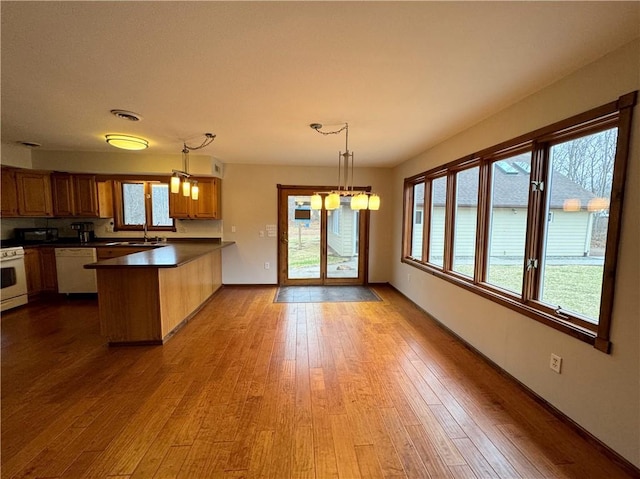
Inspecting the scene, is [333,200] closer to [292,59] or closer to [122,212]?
[292,59]

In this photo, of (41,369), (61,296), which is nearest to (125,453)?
(41,369)

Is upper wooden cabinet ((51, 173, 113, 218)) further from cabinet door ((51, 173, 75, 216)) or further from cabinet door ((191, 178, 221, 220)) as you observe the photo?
cabinet door ((191, 178, 221, 220))

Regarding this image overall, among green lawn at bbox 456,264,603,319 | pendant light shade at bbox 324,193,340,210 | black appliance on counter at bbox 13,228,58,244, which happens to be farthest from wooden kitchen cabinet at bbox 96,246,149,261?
green lawn at bbox 456,264,603,319

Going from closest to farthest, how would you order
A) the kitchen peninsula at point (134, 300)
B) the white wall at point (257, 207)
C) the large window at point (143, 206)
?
the kitchen peninsula at point (134, 300) → the large window at point (143, 206) → the white wall at point (257, 207)

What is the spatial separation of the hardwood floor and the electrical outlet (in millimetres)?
321

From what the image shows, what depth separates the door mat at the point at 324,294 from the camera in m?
4.57

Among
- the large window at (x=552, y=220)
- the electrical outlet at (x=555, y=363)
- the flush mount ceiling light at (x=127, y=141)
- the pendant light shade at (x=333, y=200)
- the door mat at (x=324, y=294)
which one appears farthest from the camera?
the door mat at (x=324, y=294)

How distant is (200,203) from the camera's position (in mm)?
4824

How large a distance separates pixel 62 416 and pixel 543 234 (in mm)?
3754

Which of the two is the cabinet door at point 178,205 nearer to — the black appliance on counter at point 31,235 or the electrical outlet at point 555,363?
the black appliance on counter at point 31,235

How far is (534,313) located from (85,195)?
6.28 metres

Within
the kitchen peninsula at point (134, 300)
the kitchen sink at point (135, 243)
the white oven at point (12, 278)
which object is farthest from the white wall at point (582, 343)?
the white oven at point (12, 278)

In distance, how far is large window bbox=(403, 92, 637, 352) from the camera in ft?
5.50

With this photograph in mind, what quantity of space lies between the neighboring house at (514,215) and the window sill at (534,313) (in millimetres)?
349
